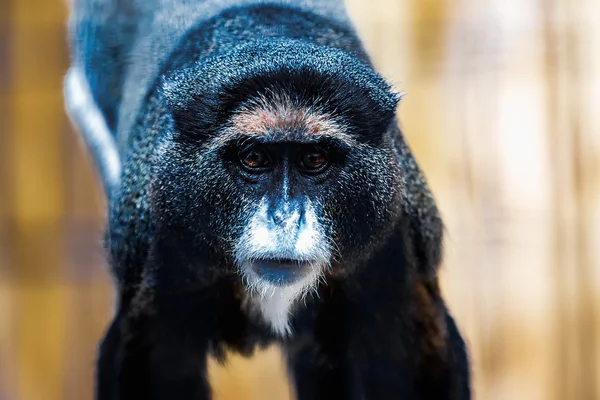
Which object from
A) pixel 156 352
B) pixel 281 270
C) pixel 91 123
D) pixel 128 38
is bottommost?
pixel 156 352

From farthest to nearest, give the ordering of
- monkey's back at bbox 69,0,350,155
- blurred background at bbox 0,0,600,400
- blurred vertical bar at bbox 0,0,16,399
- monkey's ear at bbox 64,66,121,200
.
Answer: blurred vertical bar at bbox 0,0,16,399 → monkey's ear at bbox 64,66,121,200 → blurred background at bbox 0,0,600,400 → monkey's back at bbox 69,0,350,155

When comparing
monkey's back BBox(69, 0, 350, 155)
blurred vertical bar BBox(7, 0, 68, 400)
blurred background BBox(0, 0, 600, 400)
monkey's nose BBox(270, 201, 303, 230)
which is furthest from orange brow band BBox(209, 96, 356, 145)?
blurred vertical bar BBox(7, 0, 68, 400)

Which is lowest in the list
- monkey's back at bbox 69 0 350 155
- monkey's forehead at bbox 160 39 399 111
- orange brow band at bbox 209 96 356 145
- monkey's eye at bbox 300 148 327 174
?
monkey's eye at bbox 300 148 327 174

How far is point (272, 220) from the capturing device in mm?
1391

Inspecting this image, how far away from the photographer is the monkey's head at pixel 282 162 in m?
1.41

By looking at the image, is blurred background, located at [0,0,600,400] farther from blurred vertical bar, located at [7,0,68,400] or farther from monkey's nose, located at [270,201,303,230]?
monkey's nose, located at [270,201,303,230]

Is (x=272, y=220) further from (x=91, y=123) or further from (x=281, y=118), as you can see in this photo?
(x=91, y=123)

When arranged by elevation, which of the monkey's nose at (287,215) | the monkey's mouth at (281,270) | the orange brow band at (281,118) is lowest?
the monkey's mouth at (281,270)

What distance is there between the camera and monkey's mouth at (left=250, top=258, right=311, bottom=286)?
141 centimetres

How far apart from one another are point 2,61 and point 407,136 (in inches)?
62.1

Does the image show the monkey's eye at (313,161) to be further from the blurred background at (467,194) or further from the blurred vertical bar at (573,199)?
the blurred vertical bar at (573,199)

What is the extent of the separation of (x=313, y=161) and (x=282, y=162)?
0.06m


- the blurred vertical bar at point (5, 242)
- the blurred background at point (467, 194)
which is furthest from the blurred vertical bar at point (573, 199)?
the blurred vertical bar at point (5, 242)

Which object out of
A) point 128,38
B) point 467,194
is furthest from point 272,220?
point 467,194
